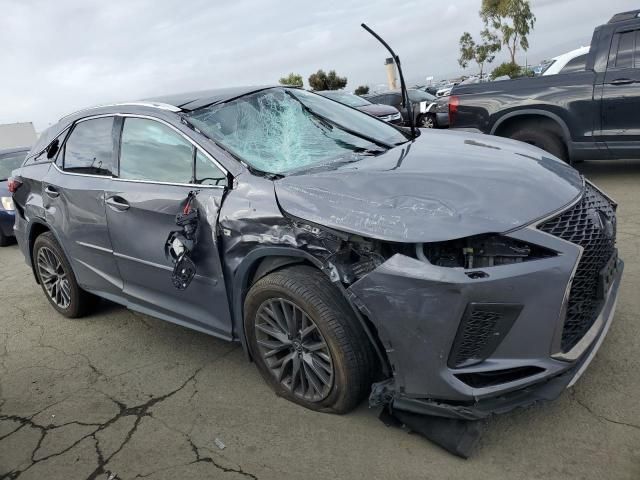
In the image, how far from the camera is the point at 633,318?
3.35 meters

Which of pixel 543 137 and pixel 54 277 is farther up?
pixel 543 137

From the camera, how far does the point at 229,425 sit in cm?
292

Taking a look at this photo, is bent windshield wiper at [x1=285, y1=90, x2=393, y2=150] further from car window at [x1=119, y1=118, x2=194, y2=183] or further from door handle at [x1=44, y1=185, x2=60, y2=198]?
door handle at [x1=44, y1=185, x2=60, y2=198]

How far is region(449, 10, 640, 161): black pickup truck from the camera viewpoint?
6129 millimetres

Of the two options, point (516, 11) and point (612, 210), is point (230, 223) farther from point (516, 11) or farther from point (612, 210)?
point (516, 11)

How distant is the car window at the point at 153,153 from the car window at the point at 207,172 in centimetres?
7

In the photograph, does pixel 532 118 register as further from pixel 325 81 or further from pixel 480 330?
pixel 325 81

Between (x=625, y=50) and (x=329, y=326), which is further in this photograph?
(x=625, y=50)

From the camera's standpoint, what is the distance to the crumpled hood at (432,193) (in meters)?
2.28

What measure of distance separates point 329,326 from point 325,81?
3931 centimetres

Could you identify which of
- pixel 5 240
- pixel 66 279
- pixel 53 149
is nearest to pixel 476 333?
pixel 66 279

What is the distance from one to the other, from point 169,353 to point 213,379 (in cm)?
61

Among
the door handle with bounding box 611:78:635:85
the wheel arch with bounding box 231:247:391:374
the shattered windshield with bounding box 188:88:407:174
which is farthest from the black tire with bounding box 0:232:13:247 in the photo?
the door handle with bounding box 611:78:635:85

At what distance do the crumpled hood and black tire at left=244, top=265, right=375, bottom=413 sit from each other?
329mm
